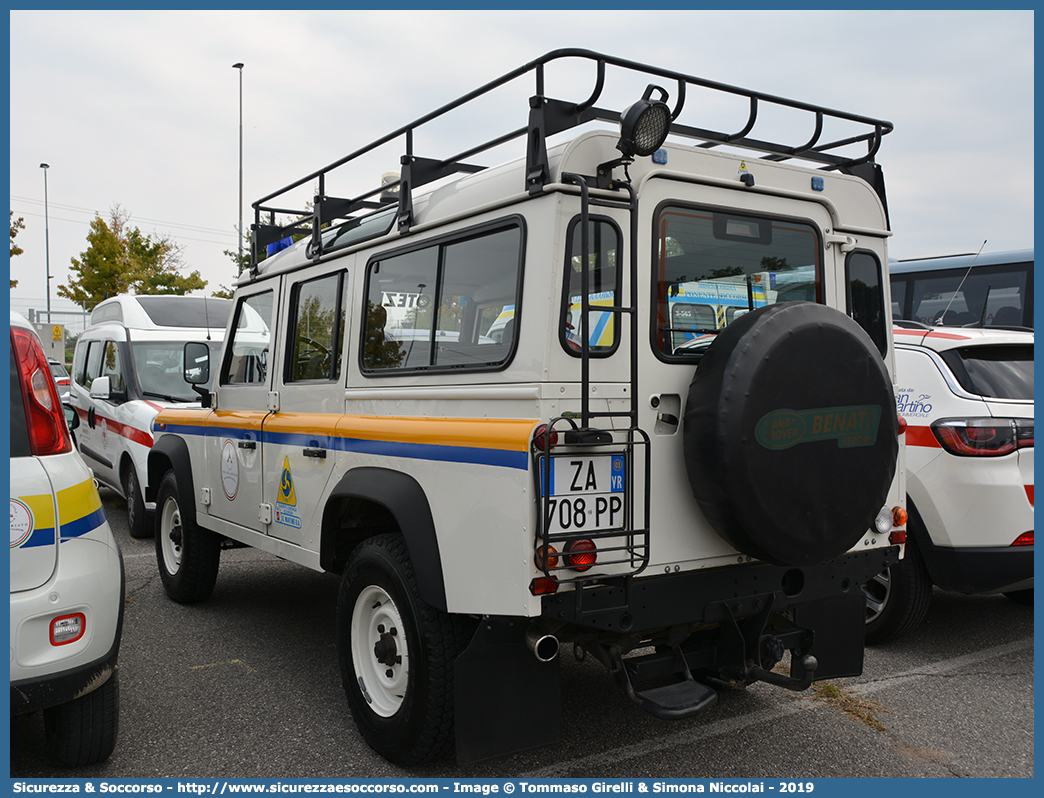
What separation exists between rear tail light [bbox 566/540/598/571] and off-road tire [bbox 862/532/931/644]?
2.71 meters

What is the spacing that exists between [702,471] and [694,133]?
1.46 meters

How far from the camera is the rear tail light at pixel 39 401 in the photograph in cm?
331

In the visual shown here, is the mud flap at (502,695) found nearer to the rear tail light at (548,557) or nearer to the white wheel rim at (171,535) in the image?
the rear tail light at (548,557)

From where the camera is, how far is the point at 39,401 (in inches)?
132

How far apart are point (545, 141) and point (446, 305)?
2.92ft

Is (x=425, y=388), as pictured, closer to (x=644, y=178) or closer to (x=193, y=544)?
(x=644, y=178)

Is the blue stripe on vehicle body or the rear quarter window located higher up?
the rear quarter window

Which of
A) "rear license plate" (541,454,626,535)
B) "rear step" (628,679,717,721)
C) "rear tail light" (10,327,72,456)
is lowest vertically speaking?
"rear step" (628,679,717,721)

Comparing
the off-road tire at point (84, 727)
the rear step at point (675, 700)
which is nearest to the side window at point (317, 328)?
the off-road tire at point (84, 727)

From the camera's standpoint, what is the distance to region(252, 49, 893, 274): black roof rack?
318 cm

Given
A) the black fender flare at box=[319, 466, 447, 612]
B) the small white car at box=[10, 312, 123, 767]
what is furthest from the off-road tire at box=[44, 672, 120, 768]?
the black fender flare at box=[319, 466, 447, 612]

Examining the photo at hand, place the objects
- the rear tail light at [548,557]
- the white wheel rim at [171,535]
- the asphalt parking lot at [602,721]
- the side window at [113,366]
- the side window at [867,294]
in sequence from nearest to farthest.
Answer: the rear tail light at [548,557] → the asphalt parking lot at [602,721] → the side window at [867,294] → the white wheel rim at [171,535] → the side window at [113,366]

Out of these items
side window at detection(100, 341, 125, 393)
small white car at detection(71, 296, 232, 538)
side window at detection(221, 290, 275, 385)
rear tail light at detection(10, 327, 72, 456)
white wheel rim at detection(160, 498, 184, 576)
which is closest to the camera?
rear tail light at detection(10, 327, 72, 456)

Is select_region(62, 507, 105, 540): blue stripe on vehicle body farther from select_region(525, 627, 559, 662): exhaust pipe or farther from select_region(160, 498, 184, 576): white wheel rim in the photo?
select_region(160, 498, 184, 576): white wheel rim
